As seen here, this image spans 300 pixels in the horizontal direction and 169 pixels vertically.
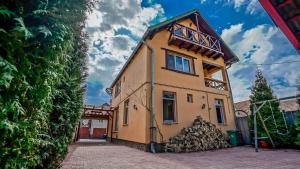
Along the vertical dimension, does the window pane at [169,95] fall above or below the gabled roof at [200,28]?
below

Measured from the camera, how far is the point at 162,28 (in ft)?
33.0

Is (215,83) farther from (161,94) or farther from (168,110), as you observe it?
(161,94)

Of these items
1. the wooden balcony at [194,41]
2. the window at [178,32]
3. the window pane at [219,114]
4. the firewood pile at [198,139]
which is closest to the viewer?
the firewood pile at [198,139]

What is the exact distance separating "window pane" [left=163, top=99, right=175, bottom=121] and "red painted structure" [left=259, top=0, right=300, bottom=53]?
7360 millimetres

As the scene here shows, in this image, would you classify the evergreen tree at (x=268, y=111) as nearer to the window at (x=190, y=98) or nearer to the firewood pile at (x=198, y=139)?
the firewood pile at (x=198, y=139)

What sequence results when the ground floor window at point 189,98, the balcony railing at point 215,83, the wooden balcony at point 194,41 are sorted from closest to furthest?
the ground floor window at point 189,98 → the wooden balcony at point 194,41 → the balcony railing at point 215,83

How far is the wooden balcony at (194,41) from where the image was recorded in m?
10.0

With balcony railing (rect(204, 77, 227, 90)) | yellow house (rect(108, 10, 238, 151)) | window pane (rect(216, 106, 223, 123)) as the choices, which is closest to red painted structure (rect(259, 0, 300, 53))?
yellow house (rect(108, 10, 238, 151))

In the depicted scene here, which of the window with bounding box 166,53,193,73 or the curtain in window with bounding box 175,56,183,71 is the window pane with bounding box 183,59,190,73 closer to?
the window with bounding box 166,53,193,73

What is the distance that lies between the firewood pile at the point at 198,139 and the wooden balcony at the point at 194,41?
470 centimetres

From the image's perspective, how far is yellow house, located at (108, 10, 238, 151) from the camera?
831cm

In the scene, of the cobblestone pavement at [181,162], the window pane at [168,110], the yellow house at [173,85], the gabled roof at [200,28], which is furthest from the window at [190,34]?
the cobblestone pavement at [181,162]

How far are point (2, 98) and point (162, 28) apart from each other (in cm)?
954

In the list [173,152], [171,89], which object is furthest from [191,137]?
[171,89]
